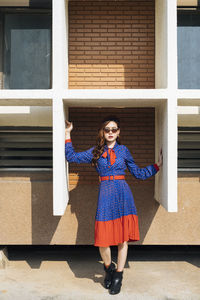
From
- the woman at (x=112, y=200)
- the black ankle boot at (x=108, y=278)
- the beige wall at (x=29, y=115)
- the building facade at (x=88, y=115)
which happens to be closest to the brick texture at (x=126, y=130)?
the building facade at (x=88, y=115)

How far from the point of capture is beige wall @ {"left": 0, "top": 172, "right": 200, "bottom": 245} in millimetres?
4289

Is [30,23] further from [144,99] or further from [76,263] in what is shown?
[76,263]

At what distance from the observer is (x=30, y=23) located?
15.4ft

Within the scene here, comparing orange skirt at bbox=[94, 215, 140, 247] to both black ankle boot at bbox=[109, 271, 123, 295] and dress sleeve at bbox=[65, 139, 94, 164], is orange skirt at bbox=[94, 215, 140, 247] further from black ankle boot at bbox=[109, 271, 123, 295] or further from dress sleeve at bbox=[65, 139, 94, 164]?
dress sleeve at bbox=[65, 139, 94, 164]

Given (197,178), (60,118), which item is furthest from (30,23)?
(197,178)

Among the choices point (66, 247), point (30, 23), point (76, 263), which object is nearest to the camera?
point (76, 263)

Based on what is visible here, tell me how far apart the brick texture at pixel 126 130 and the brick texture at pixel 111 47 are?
38cm

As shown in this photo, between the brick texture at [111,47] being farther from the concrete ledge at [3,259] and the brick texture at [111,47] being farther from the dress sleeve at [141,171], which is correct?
the concrete ledge at [3,259]

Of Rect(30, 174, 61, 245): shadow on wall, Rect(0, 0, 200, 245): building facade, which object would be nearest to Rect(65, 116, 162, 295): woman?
Rect(0, 0, 200, 245): building facade

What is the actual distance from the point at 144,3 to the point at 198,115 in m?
1.93

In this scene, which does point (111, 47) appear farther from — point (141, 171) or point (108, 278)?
point (108, 278)

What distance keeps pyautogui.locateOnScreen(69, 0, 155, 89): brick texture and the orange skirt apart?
2076 millimetres

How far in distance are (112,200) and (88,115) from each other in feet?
5.10

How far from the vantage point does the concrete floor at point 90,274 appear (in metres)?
3.38
